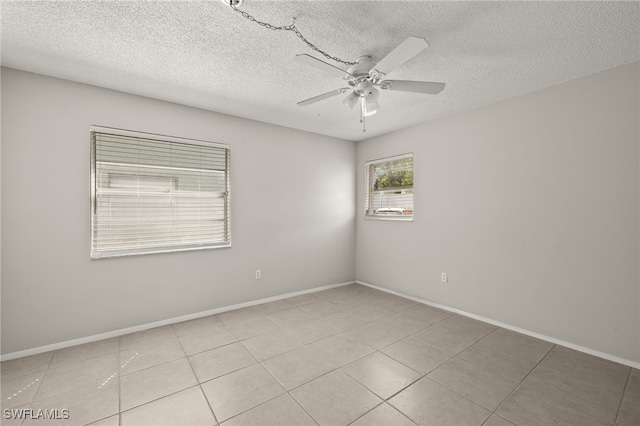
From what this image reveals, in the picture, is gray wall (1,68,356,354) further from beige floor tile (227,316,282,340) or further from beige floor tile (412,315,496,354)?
beige floor tile (412,315,496,354)

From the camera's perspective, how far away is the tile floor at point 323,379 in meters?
1.75

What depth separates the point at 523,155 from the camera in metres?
2.88

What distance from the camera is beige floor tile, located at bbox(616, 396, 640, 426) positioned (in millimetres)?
1688

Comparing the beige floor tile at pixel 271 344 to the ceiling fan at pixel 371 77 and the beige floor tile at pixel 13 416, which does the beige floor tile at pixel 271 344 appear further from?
the ceiling fan at pixel 371 77

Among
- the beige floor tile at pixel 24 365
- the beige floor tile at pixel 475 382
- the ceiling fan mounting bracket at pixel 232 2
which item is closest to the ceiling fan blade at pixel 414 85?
the ceiling fan mounting bracket at pixel 232 2

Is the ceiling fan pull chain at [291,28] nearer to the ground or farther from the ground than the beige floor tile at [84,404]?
farther from the ground

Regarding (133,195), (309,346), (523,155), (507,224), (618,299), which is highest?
(523,155)

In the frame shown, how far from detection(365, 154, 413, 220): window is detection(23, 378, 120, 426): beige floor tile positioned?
362 cm

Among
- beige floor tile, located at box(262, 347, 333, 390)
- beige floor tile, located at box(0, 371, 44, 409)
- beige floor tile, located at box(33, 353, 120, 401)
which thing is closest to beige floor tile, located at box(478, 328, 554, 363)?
beige floor tile, located at box(262, 347, 333, 390)

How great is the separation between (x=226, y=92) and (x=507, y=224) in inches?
129

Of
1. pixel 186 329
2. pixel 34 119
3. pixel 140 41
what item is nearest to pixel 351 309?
pixel 186 329

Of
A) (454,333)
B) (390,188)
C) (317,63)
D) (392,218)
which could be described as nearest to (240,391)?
(454,333)

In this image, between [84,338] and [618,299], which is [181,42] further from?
[618,299]

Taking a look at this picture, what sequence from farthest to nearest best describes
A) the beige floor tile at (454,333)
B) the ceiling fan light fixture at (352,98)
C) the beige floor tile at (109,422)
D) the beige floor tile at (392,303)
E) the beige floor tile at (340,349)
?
1. the beige floor tile at (392,303)
2. the beige floor tile at (454,333)
3. the beige floor tile at (340,349)
4. the ceiling fan light fixture at (352,98)
5. the beige floor tile at (109,422)
